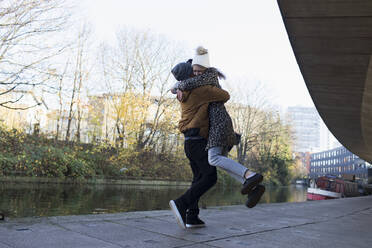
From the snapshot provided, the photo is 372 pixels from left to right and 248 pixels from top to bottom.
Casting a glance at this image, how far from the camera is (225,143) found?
3.25 metres

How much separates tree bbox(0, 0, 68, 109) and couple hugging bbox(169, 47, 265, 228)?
9.77 metres

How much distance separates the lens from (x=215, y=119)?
332 cm

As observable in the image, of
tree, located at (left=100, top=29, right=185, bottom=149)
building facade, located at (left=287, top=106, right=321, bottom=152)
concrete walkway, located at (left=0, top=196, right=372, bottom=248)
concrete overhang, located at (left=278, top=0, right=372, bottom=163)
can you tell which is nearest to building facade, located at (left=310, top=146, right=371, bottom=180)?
building facade, located at (left=287, top=106, right=321, bottom=152)

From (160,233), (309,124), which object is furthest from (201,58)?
(309,124)

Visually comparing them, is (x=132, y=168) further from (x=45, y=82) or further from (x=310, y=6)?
(x=310, y=6)

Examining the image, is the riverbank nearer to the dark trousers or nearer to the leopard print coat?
the dark trousers

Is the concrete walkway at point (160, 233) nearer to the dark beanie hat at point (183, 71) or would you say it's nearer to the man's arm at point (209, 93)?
the man's arm at point (209, 93)

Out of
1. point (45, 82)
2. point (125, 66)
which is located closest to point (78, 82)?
point (125, 66)

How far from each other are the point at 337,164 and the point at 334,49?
114 metres

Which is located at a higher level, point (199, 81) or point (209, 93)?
point (199, 81)

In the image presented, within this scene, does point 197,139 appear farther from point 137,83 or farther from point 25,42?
point 137,83

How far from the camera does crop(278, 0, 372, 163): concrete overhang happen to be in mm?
5297

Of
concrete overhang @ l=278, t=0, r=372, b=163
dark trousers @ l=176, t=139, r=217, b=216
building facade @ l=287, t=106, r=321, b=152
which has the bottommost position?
dark trousers @ l=176, t=139, r=217, b=216

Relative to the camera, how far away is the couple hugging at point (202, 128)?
3268mm
